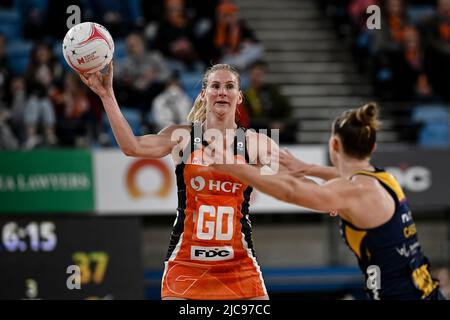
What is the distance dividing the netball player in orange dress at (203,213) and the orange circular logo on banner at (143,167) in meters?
4.54

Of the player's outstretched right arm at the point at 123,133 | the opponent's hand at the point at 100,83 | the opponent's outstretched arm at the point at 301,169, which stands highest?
the opponent's hand at the point at 100,83

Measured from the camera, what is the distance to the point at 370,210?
4.79 metres

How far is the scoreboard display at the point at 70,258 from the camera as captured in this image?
27.6ft

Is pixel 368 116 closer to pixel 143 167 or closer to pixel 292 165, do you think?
pixel 292 165

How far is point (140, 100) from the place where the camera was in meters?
11.5

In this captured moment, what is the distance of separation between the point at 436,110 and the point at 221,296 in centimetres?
740

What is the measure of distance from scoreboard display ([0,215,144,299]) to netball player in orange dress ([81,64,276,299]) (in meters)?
2.91

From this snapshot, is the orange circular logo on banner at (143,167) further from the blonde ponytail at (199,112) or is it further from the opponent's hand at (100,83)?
the opponent's hand at (100,83)

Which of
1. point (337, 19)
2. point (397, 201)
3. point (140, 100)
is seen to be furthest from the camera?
point (337, 19)

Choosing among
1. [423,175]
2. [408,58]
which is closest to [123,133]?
[423,175]

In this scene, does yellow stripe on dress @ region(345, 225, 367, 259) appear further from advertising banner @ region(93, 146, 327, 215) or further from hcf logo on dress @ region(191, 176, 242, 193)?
advertising banner @ region(93, 146, 327, 215)

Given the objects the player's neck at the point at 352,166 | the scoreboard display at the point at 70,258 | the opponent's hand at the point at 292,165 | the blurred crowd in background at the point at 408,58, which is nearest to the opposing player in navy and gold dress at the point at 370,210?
the player's neck at the point at 352,166
